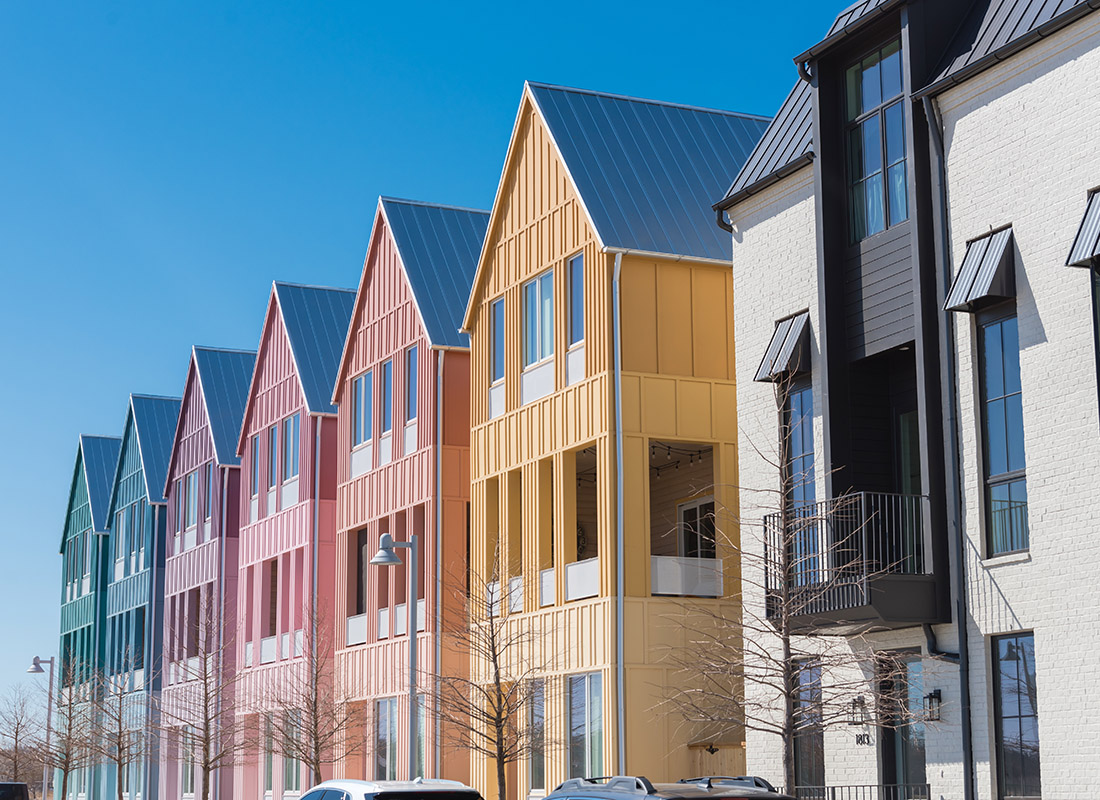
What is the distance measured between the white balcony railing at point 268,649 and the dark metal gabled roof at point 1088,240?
1072 inches

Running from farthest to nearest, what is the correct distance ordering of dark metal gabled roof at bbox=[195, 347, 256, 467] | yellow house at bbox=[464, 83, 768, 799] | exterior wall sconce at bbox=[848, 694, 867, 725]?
dark metal gabled roof at bbox=[195, 347, 256, 467] < yellow house at bbox=[464, 83, 768, 799] < exterior wall sconce at bbox=[848, 694, 867, 725]

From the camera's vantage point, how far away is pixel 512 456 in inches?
1120

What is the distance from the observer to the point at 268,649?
40.2 meters

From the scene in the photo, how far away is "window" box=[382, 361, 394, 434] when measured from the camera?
3416 centimetres

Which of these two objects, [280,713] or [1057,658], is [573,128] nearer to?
[1057,658]

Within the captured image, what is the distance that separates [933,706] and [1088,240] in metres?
5.90

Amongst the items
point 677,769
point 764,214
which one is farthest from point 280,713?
point 764,214

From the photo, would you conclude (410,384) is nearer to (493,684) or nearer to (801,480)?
(493,684)

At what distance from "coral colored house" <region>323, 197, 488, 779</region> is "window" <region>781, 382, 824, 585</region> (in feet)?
36.0

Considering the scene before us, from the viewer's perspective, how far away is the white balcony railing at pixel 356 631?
3462 centimetres

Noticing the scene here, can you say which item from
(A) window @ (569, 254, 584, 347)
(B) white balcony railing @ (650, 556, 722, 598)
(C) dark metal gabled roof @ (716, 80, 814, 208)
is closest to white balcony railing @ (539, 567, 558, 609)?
(B) white balcony railing @ (650, 556, 722, 598)

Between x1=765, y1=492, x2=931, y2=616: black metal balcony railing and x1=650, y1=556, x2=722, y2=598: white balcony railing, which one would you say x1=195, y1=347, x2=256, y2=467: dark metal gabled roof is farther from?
x1=765, y1=492, x2=931, y2=616: black metal balcony railing

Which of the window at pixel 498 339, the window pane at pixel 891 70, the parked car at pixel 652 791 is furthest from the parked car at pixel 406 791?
the window at pixel 498 339

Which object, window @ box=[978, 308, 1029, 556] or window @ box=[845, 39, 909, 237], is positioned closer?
window @ box=[978, 308, 1029, 556]
